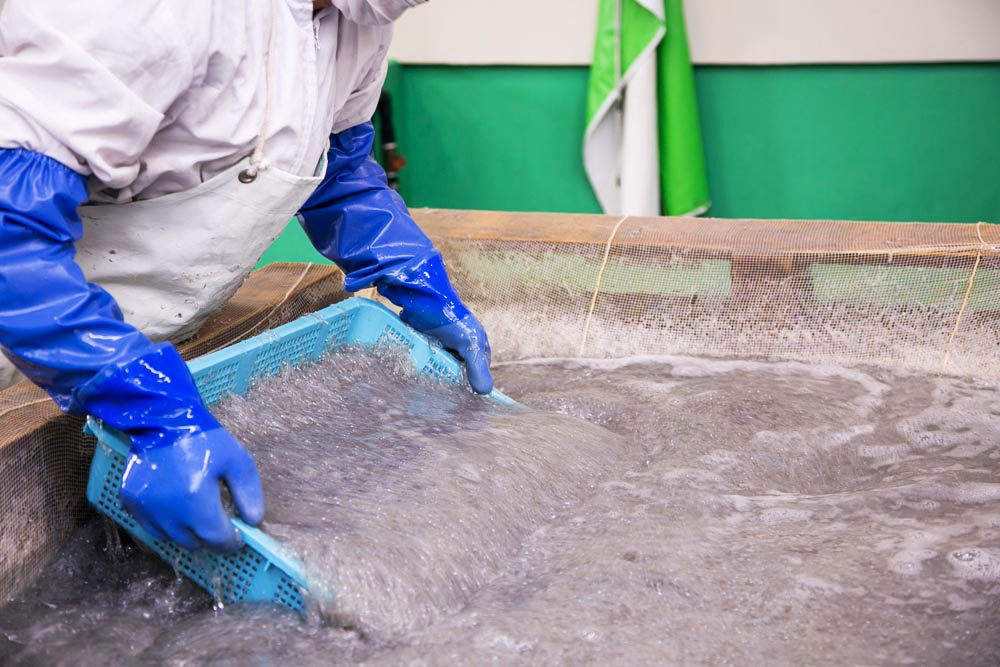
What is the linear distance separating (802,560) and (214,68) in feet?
3.47

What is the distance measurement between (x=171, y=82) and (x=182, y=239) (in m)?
0.28

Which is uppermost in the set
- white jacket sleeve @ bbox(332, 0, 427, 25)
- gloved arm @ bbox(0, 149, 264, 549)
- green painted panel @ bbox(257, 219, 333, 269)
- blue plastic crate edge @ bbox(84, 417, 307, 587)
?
white jacket sleeve @ bbox(332, 0, 427, 25)

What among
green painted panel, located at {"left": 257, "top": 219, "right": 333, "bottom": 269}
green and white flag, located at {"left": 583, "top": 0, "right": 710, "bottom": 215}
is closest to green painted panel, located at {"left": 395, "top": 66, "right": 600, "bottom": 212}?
green and white flag, located at {"left": 583, "top": 0, "right": 710, "bottom": 215}

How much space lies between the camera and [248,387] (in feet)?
5.24

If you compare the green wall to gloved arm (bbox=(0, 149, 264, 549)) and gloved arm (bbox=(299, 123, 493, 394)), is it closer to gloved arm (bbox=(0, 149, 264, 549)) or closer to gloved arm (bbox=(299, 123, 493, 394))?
gloved arm (bbox=(299, 123, 493, 394))

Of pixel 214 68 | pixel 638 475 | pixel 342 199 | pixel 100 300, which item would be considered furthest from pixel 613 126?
pixel 100 300

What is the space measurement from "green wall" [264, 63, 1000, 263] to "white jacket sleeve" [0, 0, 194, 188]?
2.02m

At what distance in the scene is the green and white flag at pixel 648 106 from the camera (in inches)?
116

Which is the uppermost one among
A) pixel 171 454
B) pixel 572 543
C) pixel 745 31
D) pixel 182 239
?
pixel 745 31

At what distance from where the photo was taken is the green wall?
3.02 m

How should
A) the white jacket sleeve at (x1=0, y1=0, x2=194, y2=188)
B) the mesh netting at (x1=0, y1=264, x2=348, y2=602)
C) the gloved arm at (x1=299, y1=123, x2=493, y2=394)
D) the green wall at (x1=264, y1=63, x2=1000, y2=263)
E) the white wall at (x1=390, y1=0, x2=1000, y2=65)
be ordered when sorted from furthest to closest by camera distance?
the green wall at (x1=264, y1=63, x2=1000, y2=263)
the white wall at (x1=390, y1=0, x2=1000, y2=65)
the gloved arm at (x1=299, y1=123, x2=493, y2=394)
the mesh netting at (x1=0, y1=264, x2=348, y2=602)
the white jacket sleeve at (x1=0, y1=0, x2=194, y2=188)

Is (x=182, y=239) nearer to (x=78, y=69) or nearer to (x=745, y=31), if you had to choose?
(x=78, y=69)

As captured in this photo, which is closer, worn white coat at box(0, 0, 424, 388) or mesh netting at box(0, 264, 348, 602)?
worn white coat at box(0, 0, 424, 388)

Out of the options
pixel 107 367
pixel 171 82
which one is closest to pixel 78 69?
pixel 171 82
